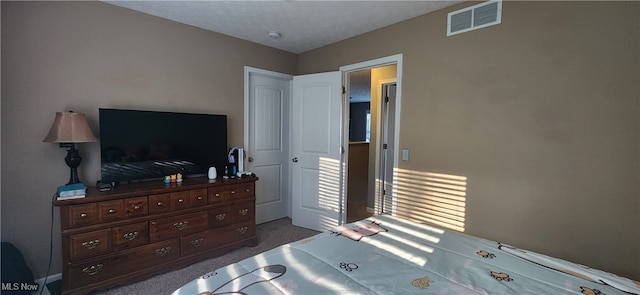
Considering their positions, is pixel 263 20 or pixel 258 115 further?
pixel 258 115

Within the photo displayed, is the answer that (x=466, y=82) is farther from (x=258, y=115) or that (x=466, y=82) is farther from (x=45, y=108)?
(x=45, y=108)

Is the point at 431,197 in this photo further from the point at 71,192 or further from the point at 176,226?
the point at 71,192

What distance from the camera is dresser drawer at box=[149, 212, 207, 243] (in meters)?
2.28

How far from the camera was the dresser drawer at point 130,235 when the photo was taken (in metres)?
2.12

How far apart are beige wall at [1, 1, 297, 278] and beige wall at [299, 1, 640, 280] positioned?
2.54 m

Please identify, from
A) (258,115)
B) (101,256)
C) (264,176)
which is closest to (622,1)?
(258,115)

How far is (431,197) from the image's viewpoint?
2.58 metres

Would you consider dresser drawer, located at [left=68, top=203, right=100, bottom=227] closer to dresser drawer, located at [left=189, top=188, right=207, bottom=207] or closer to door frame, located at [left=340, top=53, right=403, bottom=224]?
dresser drawer, located at [left=189, top=188, right=207, bottom=207]

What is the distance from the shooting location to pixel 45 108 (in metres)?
2.16

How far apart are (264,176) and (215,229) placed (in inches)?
46.6

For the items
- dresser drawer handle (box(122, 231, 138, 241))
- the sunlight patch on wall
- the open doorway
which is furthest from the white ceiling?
dresser drawer handle (box(122, 231, 138, 241))

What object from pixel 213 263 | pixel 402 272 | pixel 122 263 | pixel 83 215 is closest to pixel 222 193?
pixel 213 263

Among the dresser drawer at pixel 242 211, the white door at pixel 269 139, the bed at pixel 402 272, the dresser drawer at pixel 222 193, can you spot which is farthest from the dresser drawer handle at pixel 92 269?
the white door at pixel 269 139

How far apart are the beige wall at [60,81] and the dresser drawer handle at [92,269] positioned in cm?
53
